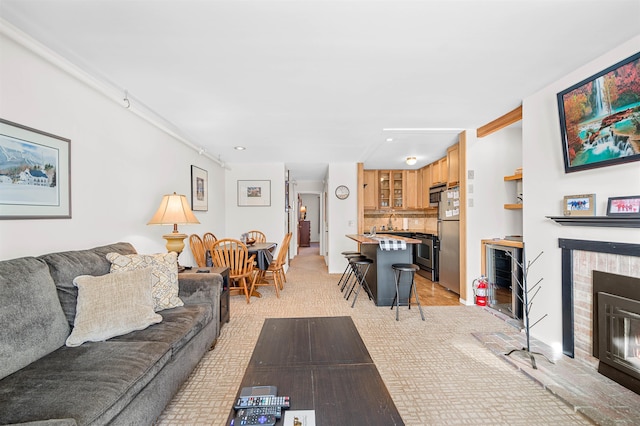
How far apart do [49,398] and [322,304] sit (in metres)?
3.14

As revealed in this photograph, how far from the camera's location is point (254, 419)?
3.74 feet

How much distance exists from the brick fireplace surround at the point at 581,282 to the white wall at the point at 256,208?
15.5 feet

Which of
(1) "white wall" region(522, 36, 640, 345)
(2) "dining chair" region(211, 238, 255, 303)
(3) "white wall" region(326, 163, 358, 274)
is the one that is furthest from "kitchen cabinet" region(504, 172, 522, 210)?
(2) "dining chair" region(211, 238, 255, 303)

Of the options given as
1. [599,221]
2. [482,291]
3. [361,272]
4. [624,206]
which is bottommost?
[482,291]

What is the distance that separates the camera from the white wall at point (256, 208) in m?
6.18

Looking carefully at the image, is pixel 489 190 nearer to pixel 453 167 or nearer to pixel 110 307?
pixel 453 167

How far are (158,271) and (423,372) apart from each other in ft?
7.24

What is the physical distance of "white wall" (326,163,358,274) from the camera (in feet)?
20.4

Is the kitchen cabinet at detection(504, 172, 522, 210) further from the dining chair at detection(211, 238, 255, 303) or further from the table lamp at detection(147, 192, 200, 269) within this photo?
the table lamp at detection(147, 192, 200, 269)

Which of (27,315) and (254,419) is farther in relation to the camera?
(27,315)

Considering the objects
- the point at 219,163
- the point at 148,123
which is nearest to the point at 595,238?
the point at 148,123

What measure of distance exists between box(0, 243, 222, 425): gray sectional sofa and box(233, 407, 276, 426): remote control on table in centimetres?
56

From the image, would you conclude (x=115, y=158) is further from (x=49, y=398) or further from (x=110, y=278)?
(x=49, y=398)

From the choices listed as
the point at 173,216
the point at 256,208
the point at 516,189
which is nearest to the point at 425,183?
the point at 516,189
